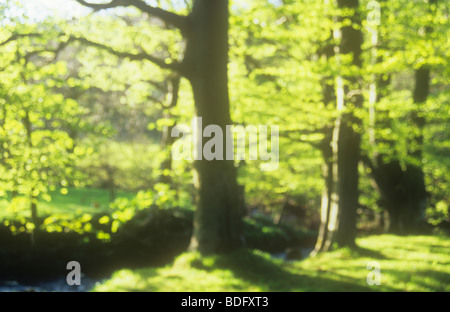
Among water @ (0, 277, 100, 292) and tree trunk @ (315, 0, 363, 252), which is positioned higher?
tree trunk @ (315, 0, 363, 252)

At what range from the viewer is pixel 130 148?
93.2ft

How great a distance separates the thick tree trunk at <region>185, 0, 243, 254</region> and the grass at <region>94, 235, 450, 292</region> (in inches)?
21.6

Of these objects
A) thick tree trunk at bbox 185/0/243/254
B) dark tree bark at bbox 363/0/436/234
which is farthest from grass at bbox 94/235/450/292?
dark tree bark at bbox 363/0/436/234

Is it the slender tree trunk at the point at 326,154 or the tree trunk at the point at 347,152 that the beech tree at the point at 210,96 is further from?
the slender tree trunk at the point at 326,154

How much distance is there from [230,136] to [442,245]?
8.41 m

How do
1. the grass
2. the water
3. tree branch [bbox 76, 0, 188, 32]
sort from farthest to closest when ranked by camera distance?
the water
tree branch [bbox 76, 0, 188, 32]
the grass

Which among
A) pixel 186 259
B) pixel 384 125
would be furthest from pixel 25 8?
pixel 384 125

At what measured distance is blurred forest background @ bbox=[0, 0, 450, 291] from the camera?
28.5 ft

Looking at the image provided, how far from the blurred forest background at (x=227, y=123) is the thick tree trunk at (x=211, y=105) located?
1.3 inches

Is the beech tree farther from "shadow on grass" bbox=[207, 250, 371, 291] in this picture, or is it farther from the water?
the water

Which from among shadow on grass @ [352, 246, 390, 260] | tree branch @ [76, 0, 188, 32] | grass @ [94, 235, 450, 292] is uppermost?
tree branch @ [76, 0, 188, 32]

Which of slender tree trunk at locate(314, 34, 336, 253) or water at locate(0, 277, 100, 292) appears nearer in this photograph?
slender tree trunk at locate(314, 34, 336, 253)

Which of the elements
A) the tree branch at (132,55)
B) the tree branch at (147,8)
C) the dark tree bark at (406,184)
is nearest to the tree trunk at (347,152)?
the dark tree bark at (406,184)
